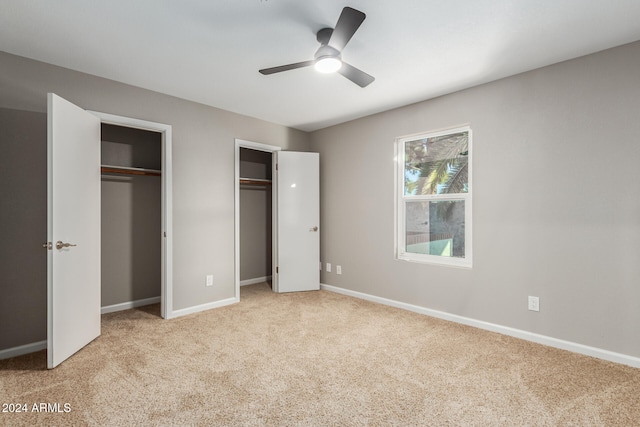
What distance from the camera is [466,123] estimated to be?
3.28m

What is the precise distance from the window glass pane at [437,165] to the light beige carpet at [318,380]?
150 centimetres

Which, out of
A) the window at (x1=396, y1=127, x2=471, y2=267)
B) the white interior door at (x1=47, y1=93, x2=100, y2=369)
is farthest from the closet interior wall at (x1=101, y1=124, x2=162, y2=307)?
the window at (x1=396, y1=127, x2=471, y2=267)

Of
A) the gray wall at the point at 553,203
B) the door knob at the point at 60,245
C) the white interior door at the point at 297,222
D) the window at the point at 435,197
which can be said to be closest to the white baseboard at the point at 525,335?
the gray wall at the point at 553,203

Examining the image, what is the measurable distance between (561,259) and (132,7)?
147 inches

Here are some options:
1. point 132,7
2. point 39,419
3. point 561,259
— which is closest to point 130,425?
point 39,419

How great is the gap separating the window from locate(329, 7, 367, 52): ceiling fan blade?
190 cm

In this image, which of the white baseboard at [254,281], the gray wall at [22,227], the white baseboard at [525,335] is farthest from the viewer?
the white baseboard at [254,281]

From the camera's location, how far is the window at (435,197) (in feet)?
11.1

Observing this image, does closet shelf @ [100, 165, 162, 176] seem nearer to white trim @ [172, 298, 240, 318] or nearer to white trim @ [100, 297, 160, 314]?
white trim @ [100, 297, 160, 314]

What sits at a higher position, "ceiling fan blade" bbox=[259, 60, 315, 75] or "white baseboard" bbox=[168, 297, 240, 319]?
"ceiling fan blade" bbox=[259, 60, 315, 75]

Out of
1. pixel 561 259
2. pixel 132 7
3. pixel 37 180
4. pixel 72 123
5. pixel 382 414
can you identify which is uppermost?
pixel 132 7

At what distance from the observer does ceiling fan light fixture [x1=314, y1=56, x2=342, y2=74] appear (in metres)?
2.21

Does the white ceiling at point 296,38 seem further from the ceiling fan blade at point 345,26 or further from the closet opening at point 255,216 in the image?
the closet opening at point 255,216

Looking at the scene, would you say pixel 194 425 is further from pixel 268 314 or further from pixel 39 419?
pixel 268 314
